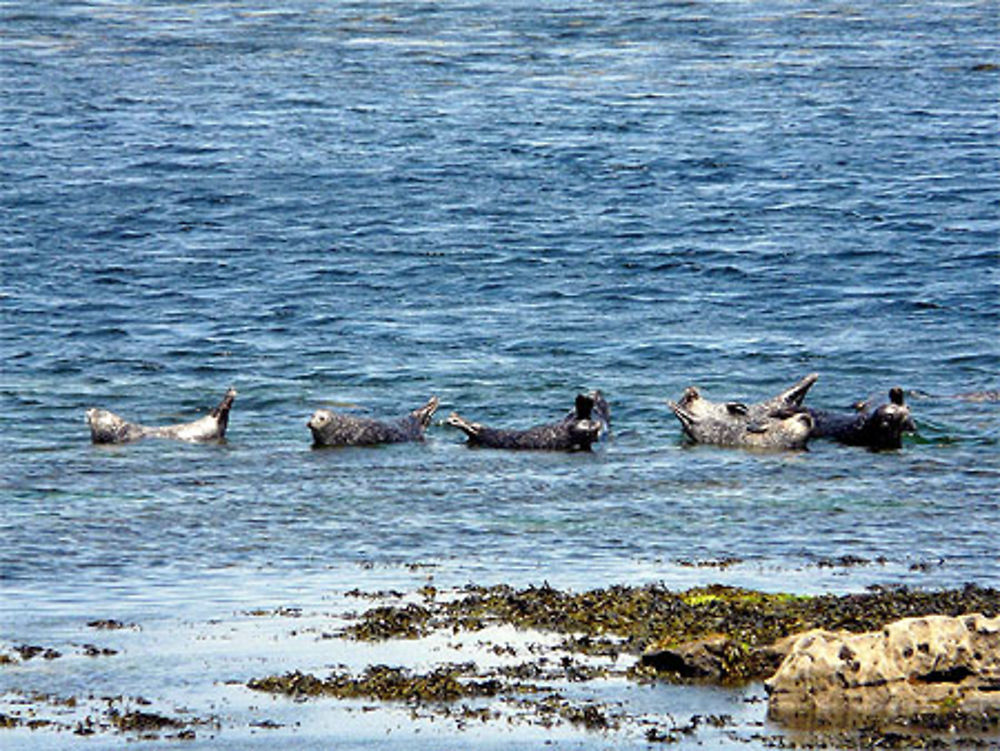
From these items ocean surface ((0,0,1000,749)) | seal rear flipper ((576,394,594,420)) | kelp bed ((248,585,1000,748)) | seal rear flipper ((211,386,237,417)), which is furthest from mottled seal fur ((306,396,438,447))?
kelp bed ((248,585,1000,748))

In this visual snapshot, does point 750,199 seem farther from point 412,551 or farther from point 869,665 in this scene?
point 869,665

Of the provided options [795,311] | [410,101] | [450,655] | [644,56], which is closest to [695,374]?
[795,311]

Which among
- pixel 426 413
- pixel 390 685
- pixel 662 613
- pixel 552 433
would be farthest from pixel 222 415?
pixel 390 685

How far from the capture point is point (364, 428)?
18812mm

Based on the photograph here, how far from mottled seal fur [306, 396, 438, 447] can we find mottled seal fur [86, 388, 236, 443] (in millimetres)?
848

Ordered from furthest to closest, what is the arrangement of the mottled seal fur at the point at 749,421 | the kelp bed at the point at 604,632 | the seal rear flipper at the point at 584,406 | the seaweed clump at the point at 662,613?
the seal rear flipper at the point at 584,406
the mottled seal fur at the point at 749,421
the seaweed clump at the point at 662,613
the kelp bed at the point at 604,632

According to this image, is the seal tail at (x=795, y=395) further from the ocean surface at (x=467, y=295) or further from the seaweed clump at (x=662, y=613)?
the seaweed clump at (x=662, y=613)

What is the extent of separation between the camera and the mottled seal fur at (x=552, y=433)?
18297mm

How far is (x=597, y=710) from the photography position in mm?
9469

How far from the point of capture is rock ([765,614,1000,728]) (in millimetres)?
9367

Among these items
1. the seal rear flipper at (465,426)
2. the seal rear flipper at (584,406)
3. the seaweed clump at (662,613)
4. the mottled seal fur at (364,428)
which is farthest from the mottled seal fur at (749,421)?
the seaweed clump at (662,613)

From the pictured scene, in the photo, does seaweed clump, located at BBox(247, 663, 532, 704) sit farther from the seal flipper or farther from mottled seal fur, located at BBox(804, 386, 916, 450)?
the seal flipper

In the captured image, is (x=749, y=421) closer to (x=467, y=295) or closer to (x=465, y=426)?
(x=465, y=426)

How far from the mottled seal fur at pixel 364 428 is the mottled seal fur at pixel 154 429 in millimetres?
848
